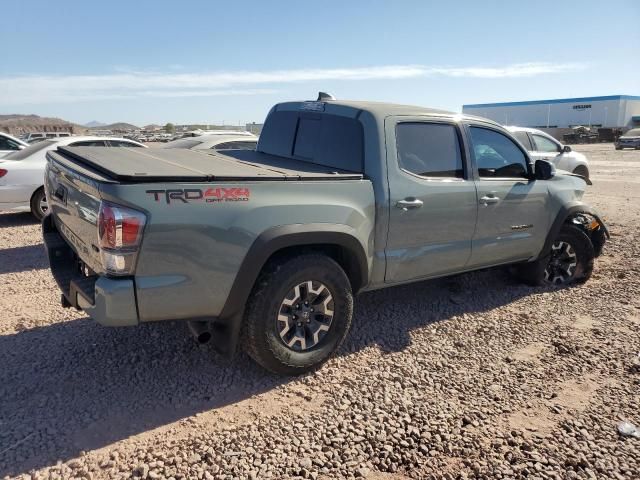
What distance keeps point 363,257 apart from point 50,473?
2.32m

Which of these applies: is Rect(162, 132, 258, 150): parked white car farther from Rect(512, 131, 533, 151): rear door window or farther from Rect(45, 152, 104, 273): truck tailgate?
Rect(512, 131, 533, 151): rear door window

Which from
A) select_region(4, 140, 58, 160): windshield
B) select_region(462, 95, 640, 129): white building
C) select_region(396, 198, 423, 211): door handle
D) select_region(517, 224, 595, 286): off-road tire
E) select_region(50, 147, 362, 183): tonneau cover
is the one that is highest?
select_region(462, 95, 640, 129): white building

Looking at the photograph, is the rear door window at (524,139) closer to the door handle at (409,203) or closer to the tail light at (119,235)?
the door handle at (409,203)

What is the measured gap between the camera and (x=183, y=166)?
11.4 feet

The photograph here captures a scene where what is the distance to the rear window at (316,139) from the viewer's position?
401 centimetres

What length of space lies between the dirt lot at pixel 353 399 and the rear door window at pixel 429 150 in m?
1.41

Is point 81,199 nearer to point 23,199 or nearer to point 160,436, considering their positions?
point 160,436

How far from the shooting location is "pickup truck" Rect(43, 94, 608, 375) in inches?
114

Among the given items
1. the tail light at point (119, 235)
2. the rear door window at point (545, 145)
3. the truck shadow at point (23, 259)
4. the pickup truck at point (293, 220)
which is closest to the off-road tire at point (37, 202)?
the truck shadow at point (23, 259)

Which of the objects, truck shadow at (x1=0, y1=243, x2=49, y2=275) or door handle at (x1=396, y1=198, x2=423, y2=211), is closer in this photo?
door handle at (x1=396, y1=198, x2=423, y2=211)

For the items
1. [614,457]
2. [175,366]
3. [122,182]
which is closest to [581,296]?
[614,457]

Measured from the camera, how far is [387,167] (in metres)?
3.89

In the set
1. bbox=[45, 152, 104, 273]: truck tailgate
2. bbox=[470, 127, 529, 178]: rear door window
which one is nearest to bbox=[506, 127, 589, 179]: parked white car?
bbox=[470, 127, 529, 178]: rear door window

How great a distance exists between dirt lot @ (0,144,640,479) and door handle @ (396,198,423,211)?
1.16 m
